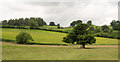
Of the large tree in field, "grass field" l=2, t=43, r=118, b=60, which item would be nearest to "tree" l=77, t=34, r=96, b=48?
the large tree in field

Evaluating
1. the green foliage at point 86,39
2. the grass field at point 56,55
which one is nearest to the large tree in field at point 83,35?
the green foliage at point 86,39

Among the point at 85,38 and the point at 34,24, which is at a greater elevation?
the point at 34,24

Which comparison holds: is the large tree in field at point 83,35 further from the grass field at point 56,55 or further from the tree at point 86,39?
the grass field at point 56,55

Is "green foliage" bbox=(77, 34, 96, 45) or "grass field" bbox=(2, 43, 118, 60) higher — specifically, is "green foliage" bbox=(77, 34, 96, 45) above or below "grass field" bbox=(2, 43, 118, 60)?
above

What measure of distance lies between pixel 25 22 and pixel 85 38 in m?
137

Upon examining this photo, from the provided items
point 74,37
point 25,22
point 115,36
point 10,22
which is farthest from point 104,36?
point 10,22

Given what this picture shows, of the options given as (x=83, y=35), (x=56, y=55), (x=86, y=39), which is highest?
(x=83, y=35)

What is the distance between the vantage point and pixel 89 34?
4781cm

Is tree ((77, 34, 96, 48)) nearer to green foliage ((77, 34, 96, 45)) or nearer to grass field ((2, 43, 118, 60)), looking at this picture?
green foliage ((77, 34, 96, 45))

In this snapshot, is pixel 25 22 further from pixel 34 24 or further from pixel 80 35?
pixel 80 35

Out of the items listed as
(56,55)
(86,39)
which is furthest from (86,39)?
(56,55)

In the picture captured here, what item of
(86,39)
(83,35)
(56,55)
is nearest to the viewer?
(56,55)

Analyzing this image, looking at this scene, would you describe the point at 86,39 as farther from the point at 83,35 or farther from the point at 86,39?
the point at 83,35

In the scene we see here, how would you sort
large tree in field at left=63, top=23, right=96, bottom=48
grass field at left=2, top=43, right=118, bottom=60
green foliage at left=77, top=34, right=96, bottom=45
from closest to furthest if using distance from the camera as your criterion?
grass field at left=2, top=43, right=118, bottom=60
green foliage at left=77, top=34, right=96, bottom=45
large tree in field at left=63, top=23, right=96, bottom=48
